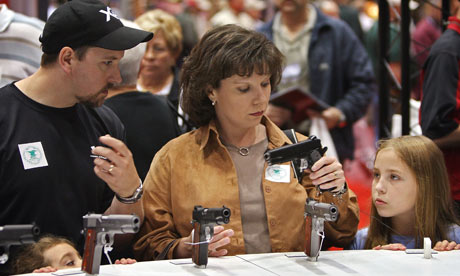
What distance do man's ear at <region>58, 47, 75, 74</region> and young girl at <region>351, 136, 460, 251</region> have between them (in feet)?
4.69

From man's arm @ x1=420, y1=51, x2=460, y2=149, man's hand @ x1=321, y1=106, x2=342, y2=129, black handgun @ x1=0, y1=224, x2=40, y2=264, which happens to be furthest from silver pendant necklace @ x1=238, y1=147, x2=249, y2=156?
man's hand @ x1=321, y1=106, x2=342, y2=129

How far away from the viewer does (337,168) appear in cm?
262

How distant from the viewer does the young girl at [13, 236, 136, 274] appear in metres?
2.43

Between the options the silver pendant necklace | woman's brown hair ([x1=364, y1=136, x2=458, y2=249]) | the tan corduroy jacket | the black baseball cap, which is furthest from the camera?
woman's brown hair ([x1=364, y1=136, x2=458, y2=249])

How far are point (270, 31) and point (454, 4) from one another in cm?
171

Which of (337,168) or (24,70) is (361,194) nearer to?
(24,70)

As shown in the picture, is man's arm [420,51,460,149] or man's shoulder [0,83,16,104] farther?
man's arm [420,51,460,149]

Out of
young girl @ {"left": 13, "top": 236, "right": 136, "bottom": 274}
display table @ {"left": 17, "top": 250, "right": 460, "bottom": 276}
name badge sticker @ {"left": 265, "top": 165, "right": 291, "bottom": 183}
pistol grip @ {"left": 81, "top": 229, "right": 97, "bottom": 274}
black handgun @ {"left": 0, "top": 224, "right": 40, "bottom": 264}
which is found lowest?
display table @ {"left": 17, "top": 250, "right": 460, "bottom": 276}

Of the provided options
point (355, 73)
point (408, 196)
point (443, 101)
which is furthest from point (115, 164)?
point (355, 73)

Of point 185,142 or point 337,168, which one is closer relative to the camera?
point 337,168

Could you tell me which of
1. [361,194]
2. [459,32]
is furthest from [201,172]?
[361,194]

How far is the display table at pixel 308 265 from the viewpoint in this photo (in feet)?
7.78

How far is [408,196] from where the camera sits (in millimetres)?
3137

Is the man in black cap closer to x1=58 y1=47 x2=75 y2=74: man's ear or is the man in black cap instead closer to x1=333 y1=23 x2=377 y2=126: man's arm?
x1=58 y1=47 x2=75 y2=74: man's ear
